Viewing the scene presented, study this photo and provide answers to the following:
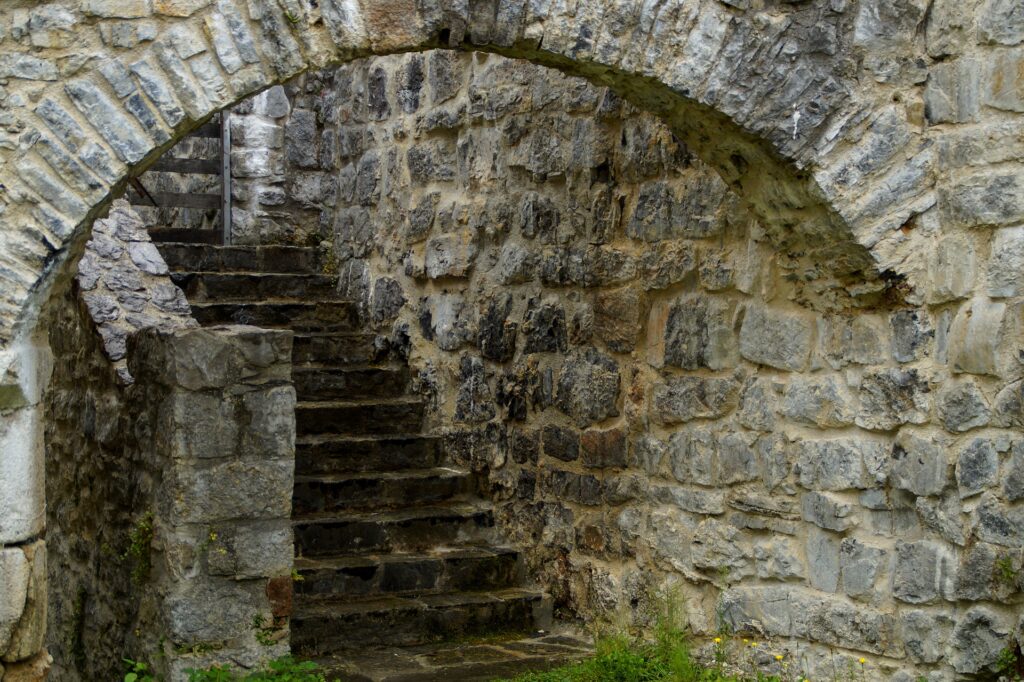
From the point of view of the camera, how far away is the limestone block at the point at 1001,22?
12.8 feet

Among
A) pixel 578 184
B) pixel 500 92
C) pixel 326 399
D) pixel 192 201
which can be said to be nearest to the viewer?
pixel 578 184

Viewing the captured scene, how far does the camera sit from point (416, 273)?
7.13 metres

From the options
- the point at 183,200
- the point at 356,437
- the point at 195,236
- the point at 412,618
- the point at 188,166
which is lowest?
the point at 412,618

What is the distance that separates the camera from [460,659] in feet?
17.3

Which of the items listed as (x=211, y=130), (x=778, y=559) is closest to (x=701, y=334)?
(x=778, y=559)

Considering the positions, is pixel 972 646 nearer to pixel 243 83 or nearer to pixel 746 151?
pixel 746 151

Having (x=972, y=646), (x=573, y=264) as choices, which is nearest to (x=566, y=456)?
(x=573, y=264)

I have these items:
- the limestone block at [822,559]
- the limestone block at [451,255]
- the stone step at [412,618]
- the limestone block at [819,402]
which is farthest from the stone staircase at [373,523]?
the limestone block at [819,402]

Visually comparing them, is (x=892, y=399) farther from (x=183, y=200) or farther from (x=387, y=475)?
(x=183, y=200)

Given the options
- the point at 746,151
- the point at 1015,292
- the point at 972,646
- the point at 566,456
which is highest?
the point at 746,151

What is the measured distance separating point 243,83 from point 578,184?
7.84 feet

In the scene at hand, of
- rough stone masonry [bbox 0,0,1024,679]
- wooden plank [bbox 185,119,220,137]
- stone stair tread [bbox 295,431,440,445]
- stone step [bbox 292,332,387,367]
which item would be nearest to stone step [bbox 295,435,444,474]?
stone stair tread [bbox 295,431,440,445]

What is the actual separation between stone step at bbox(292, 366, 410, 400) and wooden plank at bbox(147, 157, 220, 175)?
1.92 m

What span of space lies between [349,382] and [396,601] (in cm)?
170
